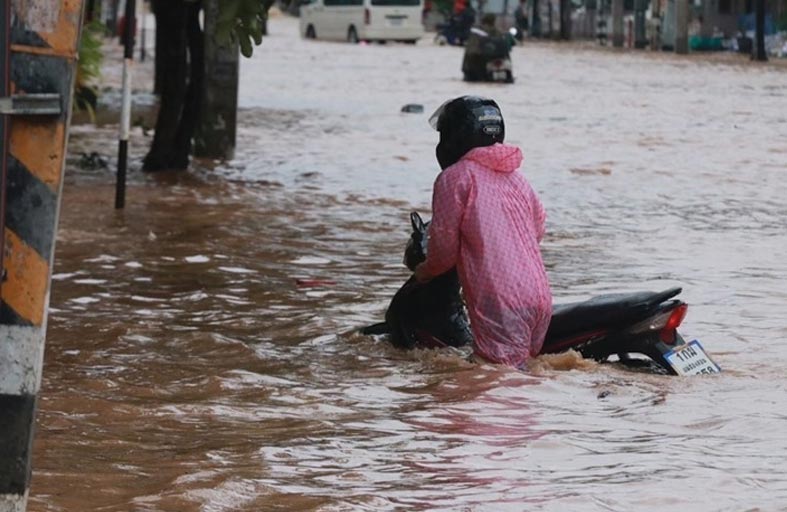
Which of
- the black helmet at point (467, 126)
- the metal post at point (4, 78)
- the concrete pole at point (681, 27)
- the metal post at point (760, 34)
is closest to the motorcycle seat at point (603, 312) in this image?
the black helmet at point (467, 126)

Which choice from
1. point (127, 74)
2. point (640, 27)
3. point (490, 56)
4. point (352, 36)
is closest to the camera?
point (127, 74)

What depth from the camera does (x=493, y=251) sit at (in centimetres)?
825

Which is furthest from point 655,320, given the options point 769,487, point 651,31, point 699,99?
point 651,31

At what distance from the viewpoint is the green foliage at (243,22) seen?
39.5 ft

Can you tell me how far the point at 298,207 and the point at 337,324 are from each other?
5809 mm

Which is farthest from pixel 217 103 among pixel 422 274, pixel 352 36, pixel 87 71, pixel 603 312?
pixel 352 36

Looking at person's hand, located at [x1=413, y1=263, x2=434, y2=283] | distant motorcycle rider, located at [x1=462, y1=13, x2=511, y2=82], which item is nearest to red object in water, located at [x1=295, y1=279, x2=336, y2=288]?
person's hand, located at [x1=413, y1=263, x2=434, y2=283]

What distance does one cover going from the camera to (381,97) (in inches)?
1248

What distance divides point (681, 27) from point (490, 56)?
18.8 m

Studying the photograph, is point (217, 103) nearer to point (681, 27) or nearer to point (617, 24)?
point (681, 27)

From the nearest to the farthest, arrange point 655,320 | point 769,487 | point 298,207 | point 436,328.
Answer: point 769,487 → point 655,320 → point 436,328 → point 298,207

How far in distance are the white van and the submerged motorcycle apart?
166 feet

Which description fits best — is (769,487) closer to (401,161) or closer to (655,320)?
(655,320)

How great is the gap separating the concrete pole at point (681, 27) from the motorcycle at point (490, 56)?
18.2 meters
